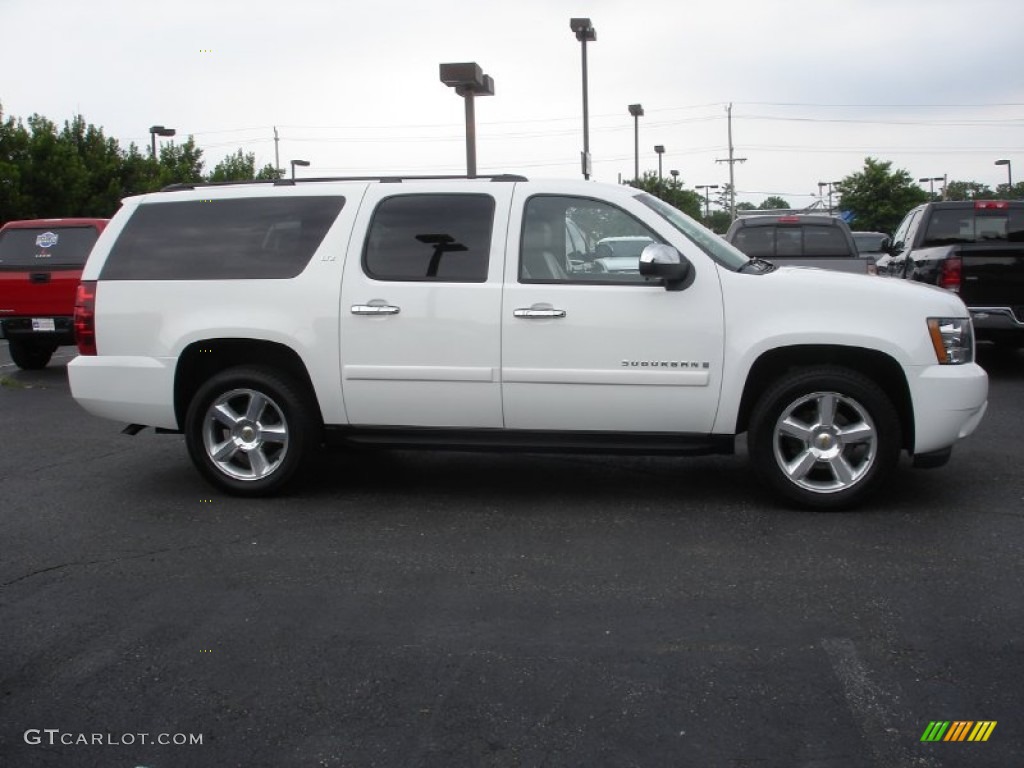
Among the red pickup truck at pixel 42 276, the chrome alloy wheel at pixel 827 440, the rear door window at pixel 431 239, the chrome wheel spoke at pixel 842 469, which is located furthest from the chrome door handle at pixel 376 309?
the red pickup truck at pixel 42 276

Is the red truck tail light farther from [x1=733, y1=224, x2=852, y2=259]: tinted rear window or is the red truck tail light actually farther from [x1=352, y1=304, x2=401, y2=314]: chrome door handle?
[x1=733, y1=224, x2=852, y2=259]: tinted rear window

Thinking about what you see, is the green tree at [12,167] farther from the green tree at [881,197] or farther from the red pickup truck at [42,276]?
the green tree at [881,197]

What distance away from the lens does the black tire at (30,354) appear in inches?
575

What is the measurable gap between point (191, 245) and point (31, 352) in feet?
30.0

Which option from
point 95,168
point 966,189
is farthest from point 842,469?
point 966,189

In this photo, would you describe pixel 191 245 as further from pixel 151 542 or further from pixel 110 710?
pixel 110 710

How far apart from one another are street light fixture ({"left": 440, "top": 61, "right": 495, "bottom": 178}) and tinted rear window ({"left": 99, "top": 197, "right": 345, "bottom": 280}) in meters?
9.82

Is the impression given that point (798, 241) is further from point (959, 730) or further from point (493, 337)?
point (959, 730)

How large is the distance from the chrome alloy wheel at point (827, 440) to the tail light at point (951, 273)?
5635 millimetres

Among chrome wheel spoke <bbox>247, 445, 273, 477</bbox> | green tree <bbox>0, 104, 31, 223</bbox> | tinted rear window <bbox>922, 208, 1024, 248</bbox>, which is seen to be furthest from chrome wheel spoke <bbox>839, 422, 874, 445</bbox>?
green tree <bbox>0, 104, 31, 223</bbox>

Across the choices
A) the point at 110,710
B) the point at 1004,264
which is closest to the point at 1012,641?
the point at 110,710

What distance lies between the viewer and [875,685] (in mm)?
3842

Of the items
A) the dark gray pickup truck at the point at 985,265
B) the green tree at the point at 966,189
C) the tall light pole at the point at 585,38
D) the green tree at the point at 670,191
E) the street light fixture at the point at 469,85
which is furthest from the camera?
the green tree at the point at 966,189

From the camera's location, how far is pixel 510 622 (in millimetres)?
4535
